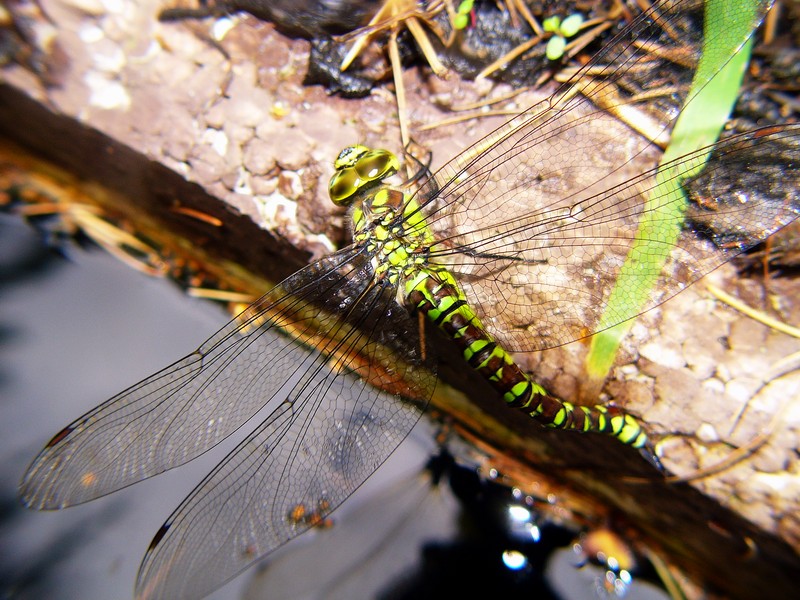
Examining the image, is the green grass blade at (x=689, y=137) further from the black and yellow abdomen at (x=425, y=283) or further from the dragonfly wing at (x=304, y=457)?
the dragonfly wing at (x=304, y=457)

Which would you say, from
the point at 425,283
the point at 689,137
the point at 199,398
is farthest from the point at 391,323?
the point at 689,137

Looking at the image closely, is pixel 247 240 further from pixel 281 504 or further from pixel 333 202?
pixel 281 504

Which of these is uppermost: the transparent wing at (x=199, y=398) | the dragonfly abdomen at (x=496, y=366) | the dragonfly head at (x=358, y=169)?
the dragonfly head at (x=358, y=169)

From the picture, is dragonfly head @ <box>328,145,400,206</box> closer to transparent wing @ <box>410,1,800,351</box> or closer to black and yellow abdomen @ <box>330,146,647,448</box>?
black and yellow abdomen @ <box>330,146,647,448</box>

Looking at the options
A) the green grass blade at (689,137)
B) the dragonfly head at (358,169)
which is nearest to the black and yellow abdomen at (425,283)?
the dragonfly head at (358,169)

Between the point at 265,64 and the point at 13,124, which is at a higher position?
the point at 13,124

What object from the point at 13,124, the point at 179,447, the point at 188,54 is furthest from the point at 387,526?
the point at 13,124

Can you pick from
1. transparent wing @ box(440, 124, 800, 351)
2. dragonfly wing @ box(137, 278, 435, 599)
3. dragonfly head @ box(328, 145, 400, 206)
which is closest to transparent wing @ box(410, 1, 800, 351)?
transparent wing @ box(440, 124, 800, 351)
